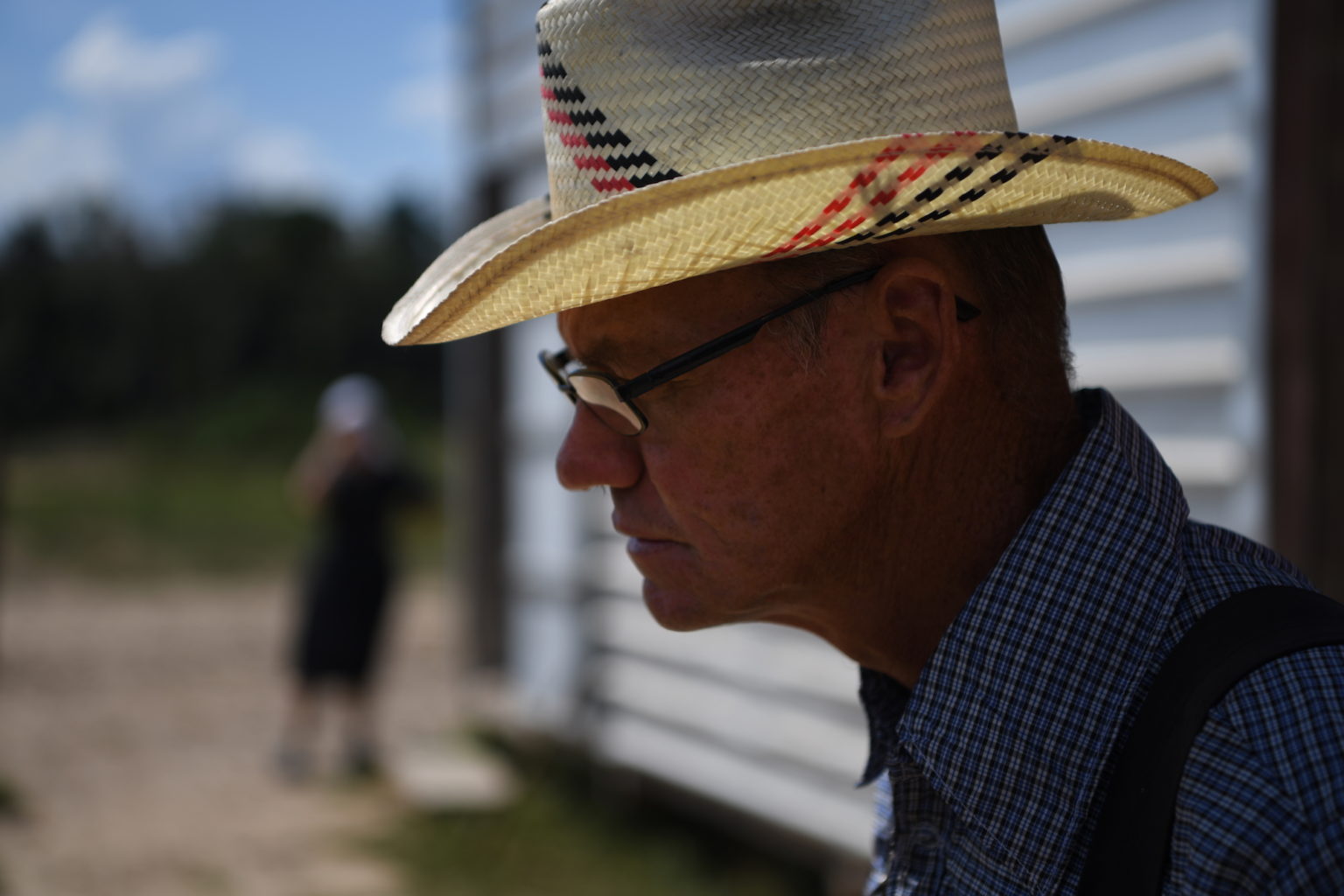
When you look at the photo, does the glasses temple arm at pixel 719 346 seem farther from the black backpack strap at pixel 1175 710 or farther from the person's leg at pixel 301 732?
the person's leg at pixel 301 732

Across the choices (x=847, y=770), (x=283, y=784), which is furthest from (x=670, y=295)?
(x=283, y=784)

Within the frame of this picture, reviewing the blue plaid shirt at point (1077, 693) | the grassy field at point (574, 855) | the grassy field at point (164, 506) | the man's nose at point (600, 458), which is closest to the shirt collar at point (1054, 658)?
the blue plaid shirt at point (1077, 693)

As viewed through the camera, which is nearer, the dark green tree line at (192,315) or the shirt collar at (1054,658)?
the shirt collar at (1054,658)

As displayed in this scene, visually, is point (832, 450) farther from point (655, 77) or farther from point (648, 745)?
point (648, 745)

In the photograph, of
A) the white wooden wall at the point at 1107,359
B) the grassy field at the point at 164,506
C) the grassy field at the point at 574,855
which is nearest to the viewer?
the white wooden wall at the point at 1107,359

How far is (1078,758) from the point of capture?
1071 millimetres

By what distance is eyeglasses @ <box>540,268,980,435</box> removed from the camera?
1224 millimetres

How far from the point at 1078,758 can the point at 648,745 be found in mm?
4703

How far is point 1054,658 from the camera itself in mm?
1119

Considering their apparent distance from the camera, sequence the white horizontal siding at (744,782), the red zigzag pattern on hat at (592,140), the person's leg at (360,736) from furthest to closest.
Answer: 1. the person's leg at (360,736)
2. the white horizontal siding at (744,782)
3. the red zigzag pattern on hat at (592,140)

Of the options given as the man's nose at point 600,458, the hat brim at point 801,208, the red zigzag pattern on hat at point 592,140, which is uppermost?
the red zigzag pattern on hat at point 592,140

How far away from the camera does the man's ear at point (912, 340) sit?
3.99 feet

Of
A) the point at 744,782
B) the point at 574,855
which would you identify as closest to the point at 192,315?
the point at 574,855

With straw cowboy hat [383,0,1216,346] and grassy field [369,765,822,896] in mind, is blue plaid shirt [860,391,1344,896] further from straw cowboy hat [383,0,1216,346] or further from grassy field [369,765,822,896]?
grassy field [369,765,822,896]
